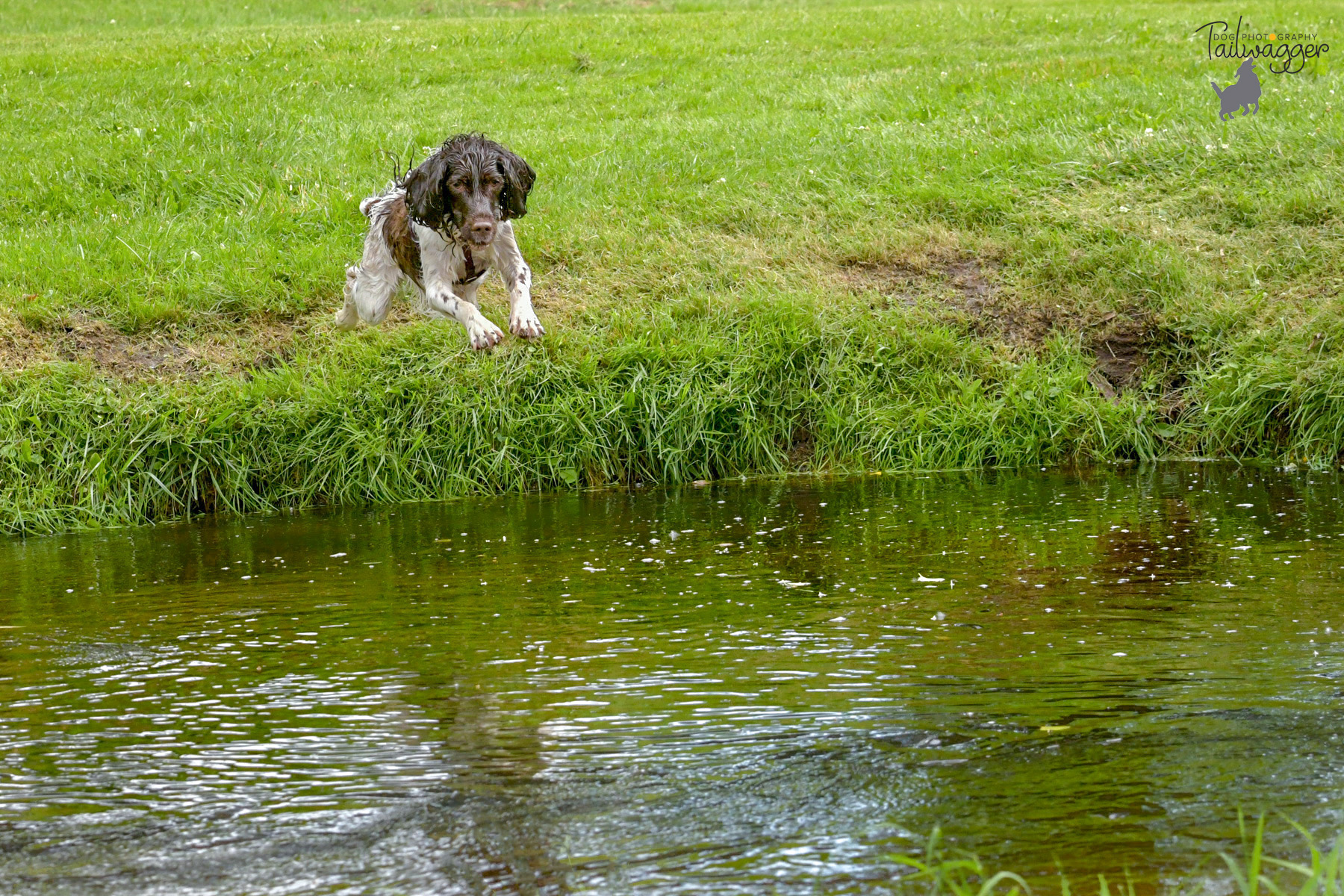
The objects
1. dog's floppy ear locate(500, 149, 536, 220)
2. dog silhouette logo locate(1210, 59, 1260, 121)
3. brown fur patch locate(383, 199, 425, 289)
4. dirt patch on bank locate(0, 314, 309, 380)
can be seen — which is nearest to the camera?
dog's floppy ear locate(500, 149, 536, 220)

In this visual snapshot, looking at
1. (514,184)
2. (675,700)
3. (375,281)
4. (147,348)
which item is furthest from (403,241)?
(675,700)

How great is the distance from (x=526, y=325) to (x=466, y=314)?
0.96ft

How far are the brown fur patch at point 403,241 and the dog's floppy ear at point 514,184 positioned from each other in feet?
1.99

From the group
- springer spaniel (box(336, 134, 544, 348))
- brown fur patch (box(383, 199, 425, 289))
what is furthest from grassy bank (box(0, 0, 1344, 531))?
brown fur patch (box(383, 199, 425, 289))

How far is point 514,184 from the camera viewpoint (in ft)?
22.0

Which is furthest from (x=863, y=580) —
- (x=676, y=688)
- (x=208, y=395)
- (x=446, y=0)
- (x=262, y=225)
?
(x=446, y=0)

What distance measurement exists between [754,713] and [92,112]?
11022mm

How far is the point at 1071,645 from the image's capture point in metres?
4.51

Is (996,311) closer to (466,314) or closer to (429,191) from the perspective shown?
(466,314)

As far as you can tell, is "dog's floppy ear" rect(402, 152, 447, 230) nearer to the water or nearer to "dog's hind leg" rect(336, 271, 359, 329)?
"dog's hind leg" rect(336, 271, 359, 329)

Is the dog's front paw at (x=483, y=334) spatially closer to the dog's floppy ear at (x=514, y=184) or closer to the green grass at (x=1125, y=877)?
the dog's floppy ear at (x=514, y=184)

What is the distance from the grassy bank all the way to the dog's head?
5.34ft

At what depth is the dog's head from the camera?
6523 mm

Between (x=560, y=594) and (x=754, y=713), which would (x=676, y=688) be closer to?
(x=754, y=713)
